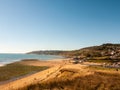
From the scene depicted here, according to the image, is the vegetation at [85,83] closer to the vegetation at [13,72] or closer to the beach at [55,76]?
the beach at [55,76]

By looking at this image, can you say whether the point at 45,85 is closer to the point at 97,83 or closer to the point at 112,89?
the point at 97,83

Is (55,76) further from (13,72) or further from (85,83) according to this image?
(13,72)

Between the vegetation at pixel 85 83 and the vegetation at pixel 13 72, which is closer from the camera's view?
the vegetation at pixel 85 83

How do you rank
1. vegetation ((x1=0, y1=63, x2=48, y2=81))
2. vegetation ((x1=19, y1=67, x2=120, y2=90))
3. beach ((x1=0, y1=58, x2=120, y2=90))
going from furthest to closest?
vegetation ((x1=0, y1=63, x2=48, y2=81)) → beach ((x1=0, y1=58, x2=120, y2=90)) → vegetation ((x1=19, y1=67, x2=120, y2=90))

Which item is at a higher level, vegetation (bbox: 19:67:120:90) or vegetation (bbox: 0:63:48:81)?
vegetation (bbox: 19:67:120:90)

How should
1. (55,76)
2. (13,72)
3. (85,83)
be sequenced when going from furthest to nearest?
1. (13,72)
2. (55,76)
3. (85,83)

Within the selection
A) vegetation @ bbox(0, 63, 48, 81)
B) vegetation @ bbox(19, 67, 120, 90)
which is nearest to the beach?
vegetation @ bbox(19, 67, 120, 90)

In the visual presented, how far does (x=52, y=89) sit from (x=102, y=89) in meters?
5.52

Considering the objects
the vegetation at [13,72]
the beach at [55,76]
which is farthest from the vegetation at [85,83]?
the vegetation at [13,72]

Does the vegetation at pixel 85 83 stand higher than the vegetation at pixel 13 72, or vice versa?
the vegetation at pixel 85 83

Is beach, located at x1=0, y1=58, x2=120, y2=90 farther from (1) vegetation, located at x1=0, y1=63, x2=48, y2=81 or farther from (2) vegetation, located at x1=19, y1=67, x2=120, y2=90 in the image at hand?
(1) vegetation, located at x1=0, y1=63, x2=48, y2=81

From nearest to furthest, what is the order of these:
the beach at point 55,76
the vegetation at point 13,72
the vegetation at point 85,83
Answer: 1. the vegetation at point 85,83
2. the beach at point 55,76
3. the vegetation at point 13,72

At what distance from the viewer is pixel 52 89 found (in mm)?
20859

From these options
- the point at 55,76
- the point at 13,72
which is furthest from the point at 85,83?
the point at 13,72
